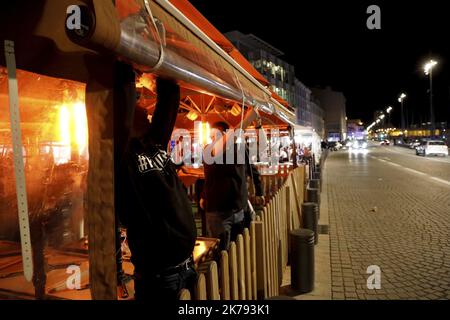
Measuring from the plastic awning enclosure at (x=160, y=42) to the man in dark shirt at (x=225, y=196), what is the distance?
1405 mm

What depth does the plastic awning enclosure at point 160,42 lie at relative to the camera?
120cm

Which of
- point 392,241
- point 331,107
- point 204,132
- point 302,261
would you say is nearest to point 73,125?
point 204,132

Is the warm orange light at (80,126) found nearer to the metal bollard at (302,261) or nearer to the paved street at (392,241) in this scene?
the metal bollard at (302,261)

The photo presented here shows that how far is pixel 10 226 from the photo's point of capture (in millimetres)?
3930

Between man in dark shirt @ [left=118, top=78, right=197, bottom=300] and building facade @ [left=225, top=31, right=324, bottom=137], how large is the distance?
32.0m

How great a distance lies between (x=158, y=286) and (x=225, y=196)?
193cm

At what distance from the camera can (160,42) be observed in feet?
5.26

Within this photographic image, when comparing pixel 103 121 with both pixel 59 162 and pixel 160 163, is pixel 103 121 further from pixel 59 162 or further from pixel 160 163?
pixel 59 162

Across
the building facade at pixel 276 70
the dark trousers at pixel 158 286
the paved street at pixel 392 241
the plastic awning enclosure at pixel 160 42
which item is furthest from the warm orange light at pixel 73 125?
the building facade at pixel 276 70

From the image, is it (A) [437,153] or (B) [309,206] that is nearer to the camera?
(B) [309,206]

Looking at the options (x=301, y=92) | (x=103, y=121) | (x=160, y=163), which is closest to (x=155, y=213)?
(x=160, y=163)

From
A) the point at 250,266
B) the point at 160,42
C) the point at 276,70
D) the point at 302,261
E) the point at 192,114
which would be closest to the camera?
the point at 160,42

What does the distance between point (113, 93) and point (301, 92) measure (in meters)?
69.2

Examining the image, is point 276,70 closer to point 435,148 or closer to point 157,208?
point 435,148
